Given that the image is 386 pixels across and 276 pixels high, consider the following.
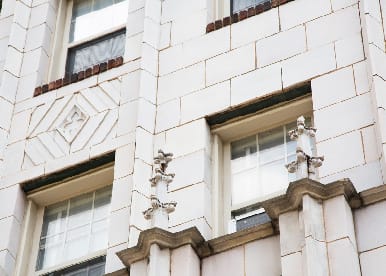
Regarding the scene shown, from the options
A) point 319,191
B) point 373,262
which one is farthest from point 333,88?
point 373,262

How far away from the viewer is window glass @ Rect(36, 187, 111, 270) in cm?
1692

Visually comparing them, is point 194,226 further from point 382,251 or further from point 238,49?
point 238,49

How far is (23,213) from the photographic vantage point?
17.6 m

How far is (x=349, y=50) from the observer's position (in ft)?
53.3

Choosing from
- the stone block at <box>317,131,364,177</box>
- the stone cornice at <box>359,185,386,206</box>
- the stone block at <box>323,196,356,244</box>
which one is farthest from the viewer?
the stone block at <box>317,131,364,177</box>

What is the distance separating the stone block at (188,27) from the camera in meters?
18.1

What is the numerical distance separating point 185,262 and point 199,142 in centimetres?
276

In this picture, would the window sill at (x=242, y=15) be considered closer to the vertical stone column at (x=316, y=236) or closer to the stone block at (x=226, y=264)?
the vertical stone column at (x=316, y=236)

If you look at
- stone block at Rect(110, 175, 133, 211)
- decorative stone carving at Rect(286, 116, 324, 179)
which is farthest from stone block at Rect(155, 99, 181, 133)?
decorative stone carving at Rect(286, 116, 324, 179)

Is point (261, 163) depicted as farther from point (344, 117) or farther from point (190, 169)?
point (344, 117)

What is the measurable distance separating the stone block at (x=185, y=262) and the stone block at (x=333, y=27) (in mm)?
3878

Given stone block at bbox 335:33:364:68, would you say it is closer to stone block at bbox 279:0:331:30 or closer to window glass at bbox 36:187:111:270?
stone block at bbox 279:0:331:30

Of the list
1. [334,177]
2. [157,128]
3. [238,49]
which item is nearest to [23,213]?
[157,128]

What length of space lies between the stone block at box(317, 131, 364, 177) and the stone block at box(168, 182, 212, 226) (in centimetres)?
160
